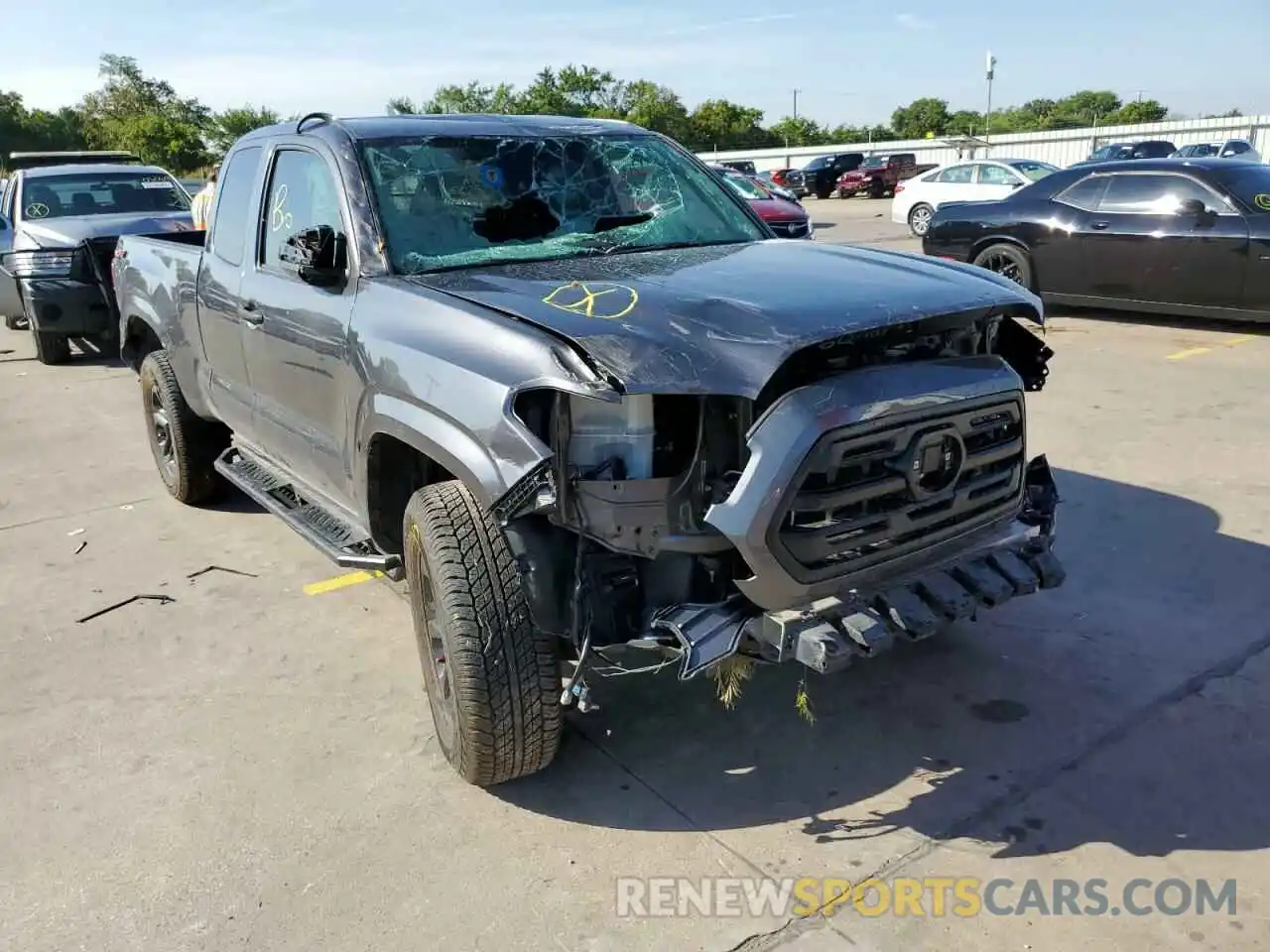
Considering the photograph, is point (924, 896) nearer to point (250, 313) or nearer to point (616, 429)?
point (616, 429)

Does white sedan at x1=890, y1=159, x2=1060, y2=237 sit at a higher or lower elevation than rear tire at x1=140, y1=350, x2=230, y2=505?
higher

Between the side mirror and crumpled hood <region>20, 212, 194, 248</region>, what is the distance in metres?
7.84

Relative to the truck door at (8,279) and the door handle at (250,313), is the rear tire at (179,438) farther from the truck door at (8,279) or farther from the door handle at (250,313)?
the truck door at (8,279)

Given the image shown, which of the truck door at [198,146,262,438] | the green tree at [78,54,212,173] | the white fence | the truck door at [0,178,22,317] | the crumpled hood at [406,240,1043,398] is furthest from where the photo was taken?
the green tree at [78,54,212,173]

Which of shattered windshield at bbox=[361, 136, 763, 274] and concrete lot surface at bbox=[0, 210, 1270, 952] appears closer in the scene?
concrete lot surface at bbox=[0, 210, 1270, 952]

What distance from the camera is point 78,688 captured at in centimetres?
399

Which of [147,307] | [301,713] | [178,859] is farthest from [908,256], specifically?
[147,307]

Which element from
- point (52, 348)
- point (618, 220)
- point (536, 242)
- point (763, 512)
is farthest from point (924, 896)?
point (52, 348)

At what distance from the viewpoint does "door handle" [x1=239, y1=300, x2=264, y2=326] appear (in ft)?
13.9

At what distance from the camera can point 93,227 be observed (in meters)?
10.8

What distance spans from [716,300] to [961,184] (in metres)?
18.7

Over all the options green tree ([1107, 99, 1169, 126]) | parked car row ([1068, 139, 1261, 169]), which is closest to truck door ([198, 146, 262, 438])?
parked car row ([1068, 139, 1261, 169])

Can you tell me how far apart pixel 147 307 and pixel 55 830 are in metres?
3.48

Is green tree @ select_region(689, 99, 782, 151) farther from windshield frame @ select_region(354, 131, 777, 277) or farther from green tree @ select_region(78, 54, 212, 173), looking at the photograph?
windshield frame @ select_region(354, 131, 777, 277)
